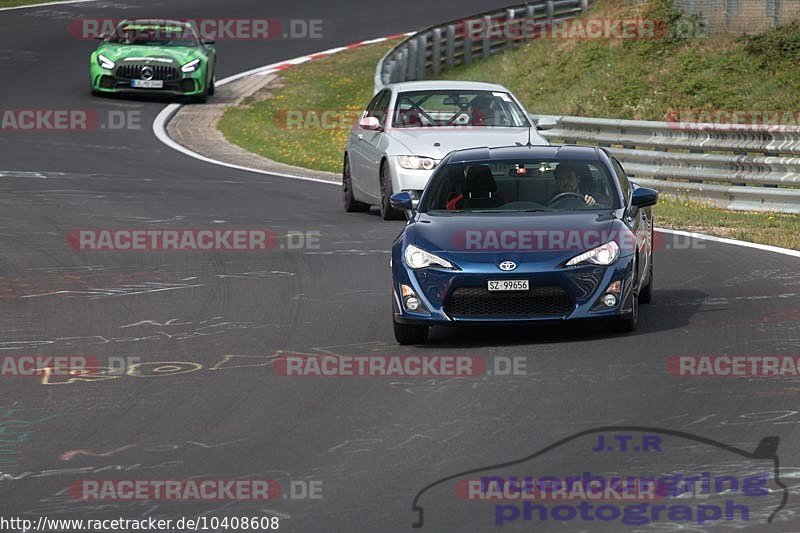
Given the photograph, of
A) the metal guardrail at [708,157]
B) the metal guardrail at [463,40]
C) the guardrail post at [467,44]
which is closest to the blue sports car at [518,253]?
the metal guardrail at [708,157]

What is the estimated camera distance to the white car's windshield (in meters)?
19.8

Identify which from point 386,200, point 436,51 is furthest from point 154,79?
point 386,200

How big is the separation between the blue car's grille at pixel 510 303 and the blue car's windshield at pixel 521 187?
3.91 feet

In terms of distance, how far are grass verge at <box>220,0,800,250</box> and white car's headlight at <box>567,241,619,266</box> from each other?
616 inches

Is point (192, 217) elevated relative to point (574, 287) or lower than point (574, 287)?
lower

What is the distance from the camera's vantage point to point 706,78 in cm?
3088

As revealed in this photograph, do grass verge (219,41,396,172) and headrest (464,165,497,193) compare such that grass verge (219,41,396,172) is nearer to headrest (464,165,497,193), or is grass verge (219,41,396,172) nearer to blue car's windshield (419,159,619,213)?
blue car's windshield (419,159,619,213)

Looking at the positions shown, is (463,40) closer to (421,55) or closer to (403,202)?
(421,55)

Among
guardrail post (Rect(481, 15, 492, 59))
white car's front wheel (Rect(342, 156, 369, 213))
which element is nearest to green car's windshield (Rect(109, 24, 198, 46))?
guardrail post (Rect(481, 15, 492, 59))

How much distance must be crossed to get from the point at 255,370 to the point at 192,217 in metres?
8.66

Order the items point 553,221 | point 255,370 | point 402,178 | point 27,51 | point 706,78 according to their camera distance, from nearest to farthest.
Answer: point 255,370
point 553,221
point 402,178
point 706,78
point 27,51

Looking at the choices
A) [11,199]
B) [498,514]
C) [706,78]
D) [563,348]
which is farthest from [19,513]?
[706,78]

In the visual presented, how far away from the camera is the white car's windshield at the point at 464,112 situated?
64.8ft

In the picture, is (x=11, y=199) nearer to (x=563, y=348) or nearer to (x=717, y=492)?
(x=563, y=348)
